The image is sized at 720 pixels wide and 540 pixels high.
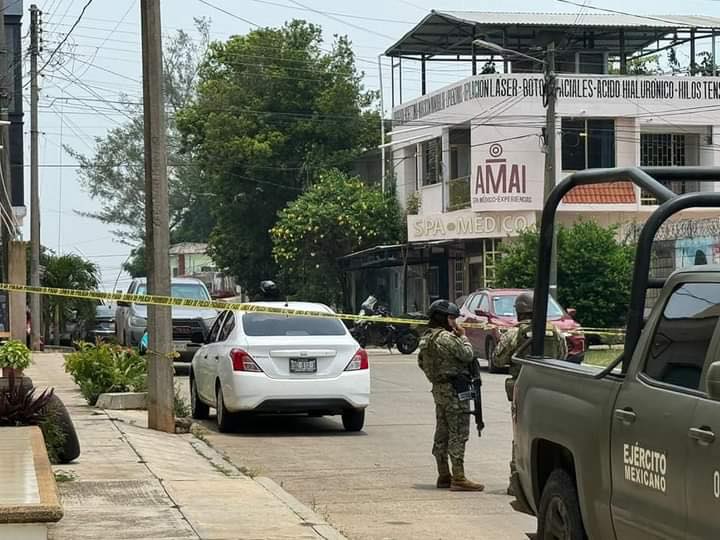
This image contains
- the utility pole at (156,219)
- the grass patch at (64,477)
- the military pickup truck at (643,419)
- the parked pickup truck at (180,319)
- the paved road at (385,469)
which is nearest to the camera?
the military pickup truck at (643,419)

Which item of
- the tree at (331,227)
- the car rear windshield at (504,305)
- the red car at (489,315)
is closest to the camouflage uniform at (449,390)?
the red car at (489,315)

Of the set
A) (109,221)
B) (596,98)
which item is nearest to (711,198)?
(596,98)

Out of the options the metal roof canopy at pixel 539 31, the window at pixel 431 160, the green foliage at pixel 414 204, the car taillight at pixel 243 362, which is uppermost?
the metal roof canopy at pixel 539 31

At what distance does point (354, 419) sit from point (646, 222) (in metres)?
10.6

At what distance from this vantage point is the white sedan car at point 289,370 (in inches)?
621

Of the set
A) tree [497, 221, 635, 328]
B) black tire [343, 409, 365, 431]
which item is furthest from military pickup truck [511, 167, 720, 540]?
tree [497, 221, 635, 328]

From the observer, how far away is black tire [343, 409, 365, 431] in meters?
16.5

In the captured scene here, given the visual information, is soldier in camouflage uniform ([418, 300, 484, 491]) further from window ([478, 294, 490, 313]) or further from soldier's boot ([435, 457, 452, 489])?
window ([478, 294, 490, 313])

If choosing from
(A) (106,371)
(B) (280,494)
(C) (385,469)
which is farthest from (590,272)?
(B) (280,494)

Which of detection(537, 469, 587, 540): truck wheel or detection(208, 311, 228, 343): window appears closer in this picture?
detection(537, 469, 587, 540): truck wheel

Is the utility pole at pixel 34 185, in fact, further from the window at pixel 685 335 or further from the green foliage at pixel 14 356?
the window at pixel 685 335

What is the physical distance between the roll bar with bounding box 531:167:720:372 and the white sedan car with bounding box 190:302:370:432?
828 centimetres

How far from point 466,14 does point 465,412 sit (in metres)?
33.2

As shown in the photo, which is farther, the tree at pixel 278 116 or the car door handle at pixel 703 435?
the tree at pixel 278 116
